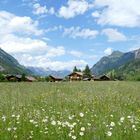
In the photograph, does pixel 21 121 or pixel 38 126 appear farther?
pixel 21 121

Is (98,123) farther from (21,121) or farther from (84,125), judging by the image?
(21,121)

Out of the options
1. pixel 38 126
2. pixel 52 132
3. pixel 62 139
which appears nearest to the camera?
pixel 62 139

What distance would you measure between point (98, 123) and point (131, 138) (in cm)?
144

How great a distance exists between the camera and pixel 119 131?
27.4 feet

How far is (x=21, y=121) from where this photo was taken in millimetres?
9719

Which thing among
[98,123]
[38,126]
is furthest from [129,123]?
[38,126]

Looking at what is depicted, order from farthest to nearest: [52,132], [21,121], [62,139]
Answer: [21,121], [52,132], [62,139]

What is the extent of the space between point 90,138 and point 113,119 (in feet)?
7.34

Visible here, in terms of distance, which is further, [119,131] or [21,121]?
[21,121]

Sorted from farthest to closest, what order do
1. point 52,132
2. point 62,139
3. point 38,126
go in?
point 38,126 < point 52,132 < point 62,139

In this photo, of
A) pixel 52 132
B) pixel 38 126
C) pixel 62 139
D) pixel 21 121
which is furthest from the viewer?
pixel 21 121

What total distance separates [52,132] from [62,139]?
56 cm

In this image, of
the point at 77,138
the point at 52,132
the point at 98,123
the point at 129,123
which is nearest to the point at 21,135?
the point at 52,132

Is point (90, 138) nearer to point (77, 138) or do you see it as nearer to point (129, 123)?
point (77, 138)
